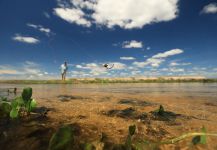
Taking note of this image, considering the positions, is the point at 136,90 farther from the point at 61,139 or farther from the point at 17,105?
the point at 61,139

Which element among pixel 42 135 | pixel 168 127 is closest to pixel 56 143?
pixel 42 135

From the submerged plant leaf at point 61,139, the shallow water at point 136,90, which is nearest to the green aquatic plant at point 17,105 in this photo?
the submerged plant leaf at point 61,139

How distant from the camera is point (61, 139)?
7.59 ft

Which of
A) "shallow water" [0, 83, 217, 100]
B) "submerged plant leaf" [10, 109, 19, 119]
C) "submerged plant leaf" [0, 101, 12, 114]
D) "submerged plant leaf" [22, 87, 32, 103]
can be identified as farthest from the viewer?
"shallow water" [0, 83, 217, 100]

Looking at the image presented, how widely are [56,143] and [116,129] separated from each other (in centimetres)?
185

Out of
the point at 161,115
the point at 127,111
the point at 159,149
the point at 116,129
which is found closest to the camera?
the point at 159,149

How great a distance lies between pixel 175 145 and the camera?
3256 mm

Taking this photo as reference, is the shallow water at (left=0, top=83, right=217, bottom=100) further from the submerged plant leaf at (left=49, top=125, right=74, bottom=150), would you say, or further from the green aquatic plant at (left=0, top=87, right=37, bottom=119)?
the submerged plant leaf at (left=49, top=125, right=74, bottom=150)

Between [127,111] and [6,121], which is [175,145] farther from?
[6,121]

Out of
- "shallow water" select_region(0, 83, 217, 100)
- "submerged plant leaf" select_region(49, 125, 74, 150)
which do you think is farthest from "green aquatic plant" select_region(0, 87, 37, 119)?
"shallow water" select_region(0, 83, 217, 100)

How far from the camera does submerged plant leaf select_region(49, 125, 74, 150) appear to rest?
2.28m

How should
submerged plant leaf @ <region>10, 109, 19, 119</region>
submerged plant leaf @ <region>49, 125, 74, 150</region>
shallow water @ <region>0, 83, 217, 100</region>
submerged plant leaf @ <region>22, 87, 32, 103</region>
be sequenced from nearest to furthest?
submerged plant leaf @ <region>49, 125, 74, 150</region>, submerged plant leaf @ <region>10, 109, 19, 119</region>, submerged plant leaf @ <region>22, 87, 32, 103</region>, shallow water @ <region>0, 83, 217, 100</region>

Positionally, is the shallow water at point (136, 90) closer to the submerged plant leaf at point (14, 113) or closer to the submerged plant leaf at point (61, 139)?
the submerged plant leaf at point (14, 113)

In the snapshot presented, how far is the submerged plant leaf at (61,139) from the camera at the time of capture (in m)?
2.28
